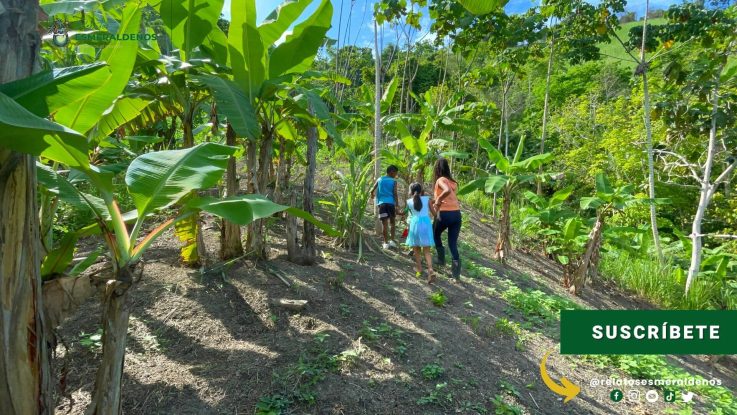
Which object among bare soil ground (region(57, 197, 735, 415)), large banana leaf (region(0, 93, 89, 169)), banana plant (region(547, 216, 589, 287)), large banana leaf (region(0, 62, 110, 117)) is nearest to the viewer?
large banana leaf (region(0, 93, 89, 169))

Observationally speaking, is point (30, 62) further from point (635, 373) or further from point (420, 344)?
point (635, 373)

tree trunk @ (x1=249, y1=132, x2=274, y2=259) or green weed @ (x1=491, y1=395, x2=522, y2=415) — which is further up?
tree trunk @ (x1=249, y1=132, x2=274, y2=259)

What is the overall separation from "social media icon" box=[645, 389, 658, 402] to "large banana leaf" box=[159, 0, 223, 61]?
484cm

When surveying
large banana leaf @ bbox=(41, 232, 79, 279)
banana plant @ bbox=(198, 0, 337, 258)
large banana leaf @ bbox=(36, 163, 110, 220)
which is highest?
banana plant @ bbox=(198, 0, 337, 258)

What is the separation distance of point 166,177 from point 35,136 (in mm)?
504

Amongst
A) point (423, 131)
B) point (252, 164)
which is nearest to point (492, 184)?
point (423, 131)

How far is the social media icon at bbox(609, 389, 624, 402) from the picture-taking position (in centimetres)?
326

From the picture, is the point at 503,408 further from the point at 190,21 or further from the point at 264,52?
the point at 190,21

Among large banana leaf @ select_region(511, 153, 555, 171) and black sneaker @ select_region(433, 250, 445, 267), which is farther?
large banana leaf @ select_region(511, 153, 555, 171)

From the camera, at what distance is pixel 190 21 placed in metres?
2.91

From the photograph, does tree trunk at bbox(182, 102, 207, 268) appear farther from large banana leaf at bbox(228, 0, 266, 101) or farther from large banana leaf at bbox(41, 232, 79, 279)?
large banana leaf at bbox(41, 232, 79, 279)

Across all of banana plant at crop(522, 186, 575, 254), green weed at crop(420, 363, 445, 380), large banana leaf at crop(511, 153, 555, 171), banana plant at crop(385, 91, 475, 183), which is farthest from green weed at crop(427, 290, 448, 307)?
banana plant at crop(522, 186, 575, 254)

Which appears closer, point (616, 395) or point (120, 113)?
point (120, 113)

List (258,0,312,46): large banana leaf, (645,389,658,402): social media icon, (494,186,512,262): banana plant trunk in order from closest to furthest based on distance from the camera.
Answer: (258,0,312,46): large banana leaf, (645,389,658,402): social media icon, (494,186,512,262): banana plant trunk
